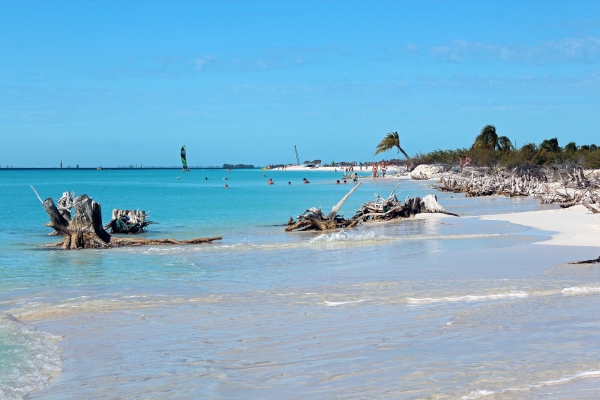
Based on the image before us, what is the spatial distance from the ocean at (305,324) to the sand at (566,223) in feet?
3.12

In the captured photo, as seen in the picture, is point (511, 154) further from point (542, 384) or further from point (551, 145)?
point (542, 384)

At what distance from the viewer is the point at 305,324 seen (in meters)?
6.95

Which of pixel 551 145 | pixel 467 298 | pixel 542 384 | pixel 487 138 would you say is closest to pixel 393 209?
pixel 467 298

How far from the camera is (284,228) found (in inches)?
835

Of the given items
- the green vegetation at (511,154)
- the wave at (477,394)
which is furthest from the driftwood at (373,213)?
the green vegetation at (511,154)

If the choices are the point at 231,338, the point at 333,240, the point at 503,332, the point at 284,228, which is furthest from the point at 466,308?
the point at 284,228

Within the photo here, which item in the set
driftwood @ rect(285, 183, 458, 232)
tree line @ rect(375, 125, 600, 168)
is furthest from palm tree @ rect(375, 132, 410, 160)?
driftwood @ rect(285, 183, 458, 232)

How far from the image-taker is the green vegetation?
52.8 m

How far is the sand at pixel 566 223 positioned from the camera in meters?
14.0

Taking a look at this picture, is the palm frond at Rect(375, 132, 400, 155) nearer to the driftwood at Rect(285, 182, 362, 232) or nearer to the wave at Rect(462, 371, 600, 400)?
the driftwood at Rect(285, 182, 362, 232)

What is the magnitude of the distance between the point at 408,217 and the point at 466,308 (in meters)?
15.5

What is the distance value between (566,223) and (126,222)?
42.2ft

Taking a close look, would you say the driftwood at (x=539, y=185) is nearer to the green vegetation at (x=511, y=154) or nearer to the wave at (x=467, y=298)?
the green vegetation at (x=511, y=154)

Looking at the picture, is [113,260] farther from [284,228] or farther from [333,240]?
[284,228]
